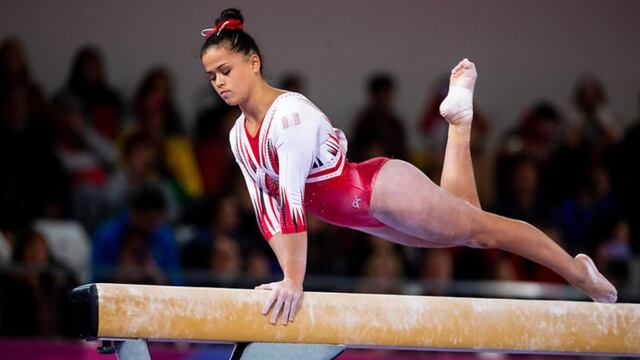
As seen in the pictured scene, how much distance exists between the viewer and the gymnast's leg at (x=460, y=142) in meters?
4.42

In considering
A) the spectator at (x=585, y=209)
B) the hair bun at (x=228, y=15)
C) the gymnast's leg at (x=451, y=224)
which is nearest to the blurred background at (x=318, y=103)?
the spectator at (x=585, y=209)

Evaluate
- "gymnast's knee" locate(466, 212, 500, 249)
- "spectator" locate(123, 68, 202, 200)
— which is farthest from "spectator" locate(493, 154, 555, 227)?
"gymnast's knee" locate(466, 212, 500, 249)

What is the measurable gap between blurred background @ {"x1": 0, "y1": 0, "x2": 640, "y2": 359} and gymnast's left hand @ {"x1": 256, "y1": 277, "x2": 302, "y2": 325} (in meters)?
2.15

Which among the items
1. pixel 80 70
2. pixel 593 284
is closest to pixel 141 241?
pixel 80 70

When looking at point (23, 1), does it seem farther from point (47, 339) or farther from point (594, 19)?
point (594, 19)

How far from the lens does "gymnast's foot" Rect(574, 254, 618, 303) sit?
14.1 feet

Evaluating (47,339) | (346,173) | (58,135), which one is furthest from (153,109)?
(346,173)

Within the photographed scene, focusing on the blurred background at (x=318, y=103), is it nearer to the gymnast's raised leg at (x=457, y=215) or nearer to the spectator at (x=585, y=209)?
the spectator at (x=585, y=209)

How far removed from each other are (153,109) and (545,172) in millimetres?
3151

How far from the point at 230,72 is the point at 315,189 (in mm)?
565

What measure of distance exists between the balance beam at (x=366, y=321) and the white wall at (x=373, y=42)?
467 centimetres

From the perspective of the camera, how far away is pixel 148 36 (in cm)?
863

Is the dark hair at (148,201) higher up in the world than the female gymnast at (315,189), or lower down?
lower down

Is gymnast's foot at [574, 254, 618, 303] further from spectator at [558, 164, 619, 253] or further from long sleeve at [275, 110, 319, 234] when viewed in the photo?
spectator at [558, 164, 619, 253]
